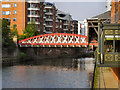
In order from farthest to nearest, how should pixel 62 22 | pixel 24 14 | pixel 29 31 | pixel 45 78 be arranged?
pixel 62 22 < pixel 24 14 < pixel 29 31 < pixel 45 78

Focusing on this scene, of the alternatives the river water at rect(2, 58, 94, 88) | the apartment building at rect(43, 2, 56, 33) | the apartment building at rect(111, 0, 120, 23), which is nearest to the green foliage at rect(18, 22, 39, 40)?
the apartment building at rect(43, 2, 56, 33)

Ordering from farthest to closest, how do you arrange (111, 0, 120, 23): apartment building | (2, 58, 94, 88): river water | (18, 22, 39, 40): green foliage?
(18, 22, 39, 40): green foliage, (2, 58, 94, 88): river water, (111, 0, 120, 23): apartment building

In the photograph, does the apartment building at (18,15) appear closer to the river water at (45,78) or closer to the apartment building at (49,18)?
the apartment building at (49,18)

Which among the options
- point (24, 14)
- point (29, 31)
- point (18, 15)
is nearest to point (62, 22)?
point (24, 14)

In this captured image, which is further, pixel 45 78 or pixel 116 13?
pixel 45 78

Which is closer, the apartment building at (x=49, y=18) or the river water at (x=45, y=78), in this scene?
the river water at (x=45, y=78)

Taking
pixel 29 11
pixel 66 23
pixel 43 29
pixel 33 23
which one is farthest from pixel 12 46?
pixel 66 23

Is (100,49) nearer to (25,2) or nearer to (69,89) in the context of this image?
(69,89)

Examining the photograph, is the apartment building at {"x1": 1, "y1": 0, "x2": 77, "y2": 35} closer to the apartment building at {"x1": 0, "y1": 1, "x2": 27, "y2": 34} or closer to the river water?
the apartment building at {"x1": 0, "y1": 1, "x2": 27, "y2": 34}

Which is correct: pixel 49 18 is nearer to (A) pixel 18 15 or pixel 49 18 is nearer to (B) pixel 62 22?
(A) pixel 18 15

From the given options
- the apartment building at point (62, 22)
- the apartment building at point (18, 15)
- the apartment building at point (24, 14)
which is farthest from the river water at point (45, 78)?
the apartment building at point (62, 22)

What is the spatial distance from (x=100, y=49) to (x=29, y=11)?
48.5 meters

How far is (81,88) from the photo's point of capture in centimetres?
1942

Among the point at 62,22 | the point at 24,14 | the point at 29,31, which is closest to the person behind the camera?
the point at 29,31
